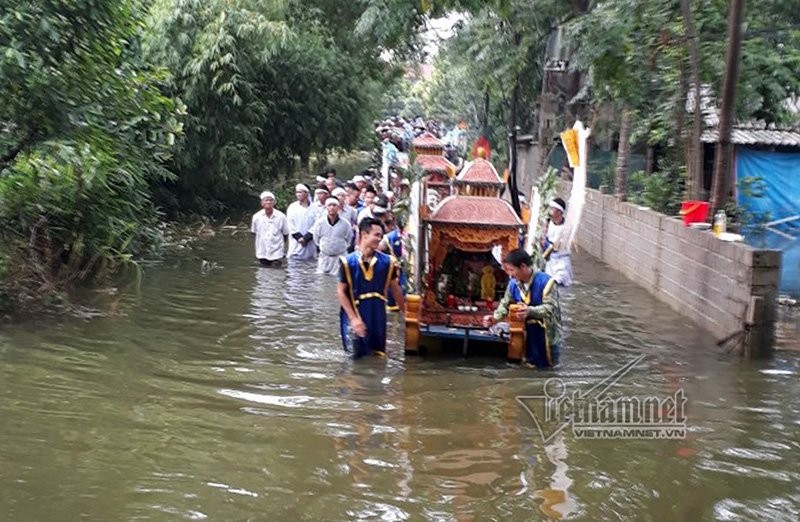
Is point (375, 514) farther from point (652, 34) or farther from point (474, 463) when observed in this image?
point (652, 34)

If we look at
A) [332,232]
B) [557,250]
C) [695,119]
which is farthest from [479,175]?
[695,119]

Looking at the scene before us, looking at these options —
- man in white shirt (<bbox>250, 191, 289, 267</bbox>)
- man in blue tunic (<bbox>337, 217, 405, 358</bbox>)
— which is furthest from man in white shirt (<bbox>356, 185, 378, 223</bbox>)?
man in blue tunic (<bbox>337, 217, 405, 358</bbox>)

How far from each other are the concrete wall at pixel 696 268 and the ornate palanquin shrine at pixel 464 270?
2488 millimetres

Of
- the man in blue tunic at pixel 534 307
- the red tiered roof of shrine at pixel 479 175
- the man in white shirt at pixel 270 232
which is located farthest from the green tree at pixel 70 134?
the man in blue tunic at pixel 534 307

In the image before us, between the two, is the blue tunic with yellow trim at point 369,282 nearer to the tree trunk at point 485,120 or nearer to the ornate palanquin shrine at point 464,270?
the ornate palanquin shrine at point 464,270

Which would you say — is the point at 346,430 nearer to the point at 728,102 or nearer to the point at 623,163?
the point at 728,102

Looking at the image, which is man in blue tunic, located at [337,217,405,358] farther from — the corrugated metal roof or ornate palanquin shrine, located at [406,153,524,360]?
the corrugated metal roof

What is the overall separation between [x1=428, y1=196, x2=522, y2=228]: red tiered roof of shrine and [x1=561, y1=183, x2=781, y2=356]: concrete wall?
253cm

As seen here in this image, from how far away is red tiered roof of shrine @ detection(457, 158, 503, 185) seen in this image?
1120 centimetres

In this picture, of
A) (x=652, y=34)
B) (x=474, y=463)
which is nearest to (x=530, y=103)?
(x=652, y=34)

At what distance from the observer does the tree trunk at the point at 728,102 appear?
35.2ft

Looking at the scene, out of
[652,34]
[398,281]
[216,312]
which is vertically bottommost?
[216,312]

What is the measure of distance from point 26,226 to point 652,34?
8309mm

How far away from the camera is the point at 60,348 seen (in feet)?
31.4
